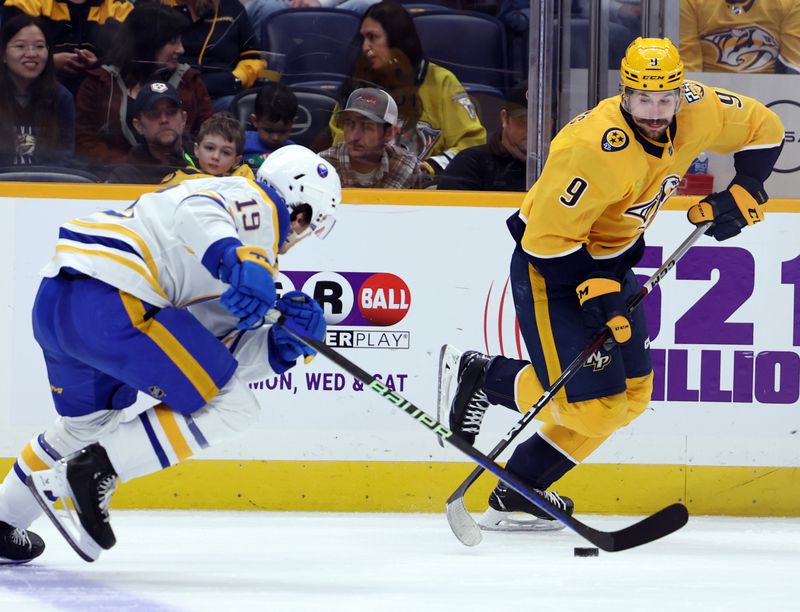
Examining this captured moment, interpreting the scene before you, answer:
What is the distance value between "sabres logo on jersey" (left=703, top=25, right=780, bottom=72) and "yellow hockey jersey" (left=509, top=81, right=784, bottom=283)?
653 mm

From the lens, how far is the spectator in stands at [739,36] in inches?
161

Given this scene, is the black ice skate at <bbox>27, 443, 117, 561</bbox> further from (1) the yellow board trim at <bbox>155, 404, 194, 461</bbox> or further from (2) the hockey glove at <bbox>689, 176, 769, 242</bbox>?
(2) the hockey glove at <bbox>689, 176, 769, 242</bbox>

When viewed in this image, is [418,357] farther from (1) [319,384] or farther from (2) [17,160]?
(2) [17,160]

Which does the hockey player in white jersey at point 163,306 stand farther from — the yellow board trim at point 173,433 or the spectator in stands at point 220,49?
the spectator in stands at point 220,49

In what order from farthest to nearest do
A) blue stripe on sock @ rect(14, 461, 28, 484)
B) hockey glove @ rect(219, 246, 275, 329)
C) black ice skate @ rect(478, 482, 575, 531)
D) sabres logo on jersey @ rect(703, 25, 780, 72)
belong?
sabres logo on jersey @ rect(703, 25, 780, 72), black ice skate @ rect(478, 482, 575, 531), blue stripe on sock @ rect(14, 461, 28, 484), hockey glove @ rect(219, 246, 275, 329)

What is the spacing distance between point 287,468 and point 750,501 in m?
1.52

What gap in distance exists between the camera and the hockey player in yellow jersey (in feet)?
10.3

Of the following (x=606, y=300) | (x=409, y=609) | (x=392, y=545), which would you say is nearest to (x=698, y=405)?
(x=606, y=300)

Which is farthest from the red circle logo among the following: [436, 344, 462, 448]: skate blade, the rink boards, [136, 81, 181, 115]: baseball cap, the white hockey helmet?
the white hockey helmet

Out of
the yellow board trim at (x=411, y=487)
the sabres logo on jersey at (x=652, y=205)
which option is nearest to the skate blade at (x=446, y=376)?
the yellow board trim at (x=411, y=487)

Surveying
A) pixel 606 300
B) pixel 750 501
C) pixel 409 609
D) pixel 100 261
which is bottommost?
pixel 750 501

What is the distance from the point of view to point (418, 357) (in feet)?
12.8

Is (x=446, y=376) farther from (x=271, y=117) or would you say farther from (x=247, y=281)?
(x=247, y=281)

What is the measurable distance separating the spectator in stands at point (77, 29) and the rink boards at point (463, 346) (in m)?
0.49
